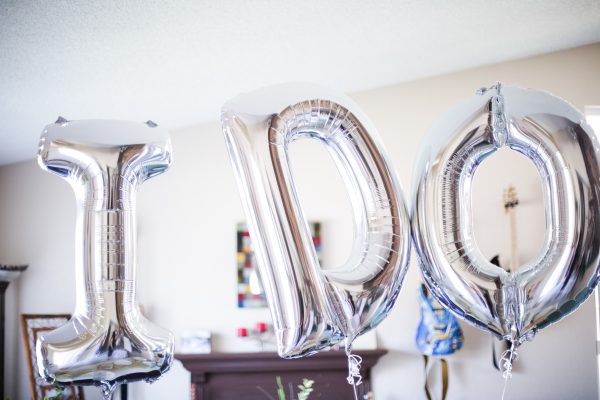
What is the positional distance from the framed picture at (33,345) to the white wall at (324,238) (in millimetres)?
183

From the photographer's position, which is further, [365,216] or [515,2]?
[515,2]

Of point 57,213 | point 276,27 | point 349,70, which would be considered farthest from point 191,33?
point 57,213

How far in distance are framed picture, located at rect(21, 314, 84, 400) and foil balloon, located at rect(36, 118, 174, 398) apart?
4.46 m

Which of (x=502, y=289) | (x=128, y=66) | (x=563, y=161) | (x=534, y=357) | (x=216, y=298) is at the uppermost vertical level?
(x=128, y=66)

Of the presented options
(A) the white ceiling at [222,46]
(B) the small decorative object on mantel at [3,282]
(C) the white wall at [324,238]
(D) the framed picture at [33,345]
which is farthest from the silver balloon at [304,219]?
(B) the small decorative object on mantel at [3,282]

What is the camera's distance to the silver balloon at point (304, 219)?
1.95 ft

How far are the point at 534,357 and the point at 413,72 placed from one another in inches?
87.3

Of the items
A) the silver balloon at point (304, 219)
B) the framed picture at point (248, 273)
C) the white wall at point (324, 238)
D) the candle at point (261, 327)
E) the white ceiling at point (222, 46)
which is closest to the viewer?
the silver balloon at point (304, 219)

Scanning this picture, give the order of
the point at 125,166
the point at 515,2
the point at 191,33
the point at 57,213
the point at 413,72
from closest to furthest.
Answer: the point at 125,166 → the point at 191,33 → the point at 515,2 → the point at 413,72 → the point at 57,213

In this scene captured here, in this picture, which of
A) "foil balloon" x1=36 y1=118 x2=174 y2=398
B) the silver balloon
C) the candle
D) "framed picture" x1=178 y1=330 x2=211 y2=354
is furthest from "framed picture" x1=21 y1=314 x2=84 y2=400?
the silver balloon

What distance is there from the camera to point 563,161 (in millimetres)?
666

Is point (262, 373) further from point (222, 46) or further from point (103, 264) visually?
point (103, 264)

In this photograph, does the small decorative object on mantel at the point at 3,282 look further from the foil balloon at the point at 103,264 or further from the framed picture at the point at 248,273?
the foil balloon at the point at 103,264

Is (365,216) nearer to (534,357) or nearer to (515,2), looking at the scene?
(515,2)
